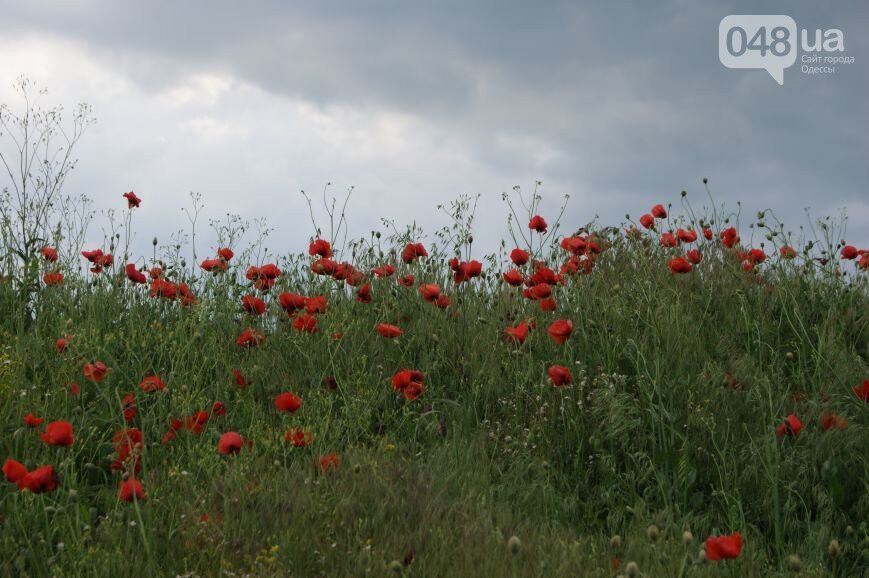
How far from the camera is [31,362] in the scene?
4.14 meters

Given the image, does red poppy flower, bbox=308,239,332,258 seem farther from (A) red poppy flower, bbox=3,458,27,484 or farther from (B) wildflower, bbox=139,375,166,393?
(A) red poppy flower, bbox=3,458,27,484

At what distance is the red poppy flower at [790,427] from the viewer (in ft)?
11.6

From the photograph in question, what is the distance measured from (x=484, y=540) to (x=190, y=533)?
0.96 m

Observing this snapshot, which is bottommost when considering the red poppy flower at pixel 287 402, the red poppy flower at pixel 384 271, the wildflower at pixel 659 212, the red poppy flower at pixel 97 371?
the red poppy flower at pixel 287 402

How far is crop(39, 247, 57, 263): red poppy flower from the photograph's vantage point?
5.13 meters

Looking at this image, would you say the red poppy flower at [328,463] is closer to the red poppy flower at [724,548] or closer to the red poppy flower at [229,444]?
the red poppy flower at [229,444]

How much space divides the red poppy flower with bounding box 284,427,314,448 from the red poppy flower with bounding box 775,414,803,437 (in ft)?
6.40

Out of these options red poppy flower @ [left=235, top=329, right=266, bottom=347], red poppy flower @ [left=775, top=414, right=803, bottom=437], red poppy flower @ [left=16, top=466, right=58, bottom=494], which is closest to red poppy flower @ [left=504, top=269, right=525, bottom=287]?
red poppy flower @ [left=235, top=329, right=266, bottom=347]

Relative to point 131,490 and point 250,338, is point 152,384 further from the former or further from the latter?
point 131,490

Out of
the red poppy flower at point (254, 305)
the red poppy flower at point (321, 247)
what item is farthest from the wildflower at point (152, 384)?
the red poppy flower at point (321, 247)

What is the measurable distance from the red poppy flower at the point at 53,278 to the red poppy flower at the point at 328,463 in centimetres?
255

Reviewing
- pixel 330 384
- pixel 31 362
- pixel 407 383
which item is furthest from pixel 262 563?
pixel 31 362

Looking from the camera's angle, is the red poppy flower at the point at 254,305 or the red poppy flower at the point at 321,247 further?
the red poppy flower at the point at 254,305

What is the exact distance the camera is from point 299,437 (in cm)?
339
